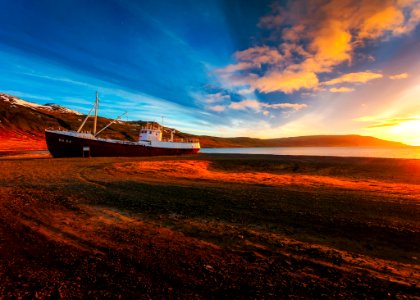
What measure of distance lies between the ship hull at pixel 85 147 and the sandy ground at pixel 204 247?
36.0 m

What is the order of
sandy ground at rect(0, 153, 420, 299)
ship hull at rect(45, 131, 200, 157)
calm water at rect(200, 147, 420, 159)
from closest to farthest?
sandy ground at rect(0, 153, 420, 299) → ship hull at rect(45, 131, 200, 157) → calm water at rect(200, 147, 420, 159)

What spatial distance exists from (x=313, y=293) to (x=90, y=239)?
5.32 metres

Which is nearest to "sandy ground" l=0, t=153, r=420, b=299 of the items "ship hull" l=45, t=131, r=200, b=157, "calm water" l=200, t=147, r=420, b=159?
"ship hull" l=45, t=131, r=200, b=157

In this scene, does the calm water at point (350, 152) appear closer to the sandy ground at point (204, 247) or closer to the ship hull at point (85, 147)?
the ship hull at point (85, 147)

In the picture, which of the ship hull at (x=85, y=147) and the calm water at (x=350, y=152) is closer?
the ship hull at (x=85, y=147)

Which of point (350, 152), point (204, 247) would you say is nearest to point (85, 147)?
point (204, 247)

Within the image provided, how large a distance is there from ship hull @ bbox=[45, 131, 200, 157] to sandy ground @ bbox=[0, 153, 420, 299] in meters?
36.0

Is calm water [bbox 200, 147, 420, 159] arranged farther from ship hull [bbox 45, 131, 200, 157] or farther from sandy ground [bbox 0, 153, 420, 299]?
sandy ground [bbox 0, 153, 420, 299]

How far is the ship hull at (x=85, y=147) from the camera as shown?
4334cm

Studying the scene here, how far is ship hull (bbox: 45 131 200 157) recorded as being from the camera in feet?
142

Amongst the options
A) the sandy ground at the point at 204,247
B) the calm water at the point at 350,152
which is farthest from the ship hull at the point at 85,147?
the calm water at the point at 350,152

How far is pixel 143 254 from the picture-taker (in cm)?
541

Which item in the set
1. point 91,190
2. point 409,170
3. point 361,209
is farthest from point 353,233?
point 409,170

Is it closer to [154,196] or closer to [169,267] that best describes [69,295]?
[169,267]
